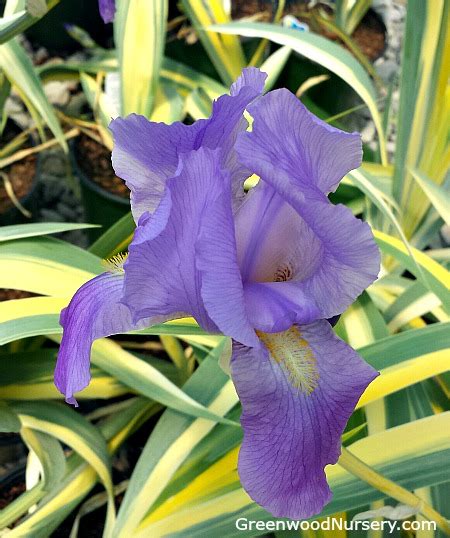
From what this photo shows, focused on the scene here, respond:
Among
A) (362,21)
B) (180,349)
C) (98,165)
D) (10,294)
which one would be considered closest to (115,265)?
(180,349)

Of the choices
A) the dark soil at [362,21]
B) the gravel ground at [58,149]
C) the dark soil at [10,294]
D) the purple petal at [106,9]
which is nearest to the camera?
the purple petal at [106,9]

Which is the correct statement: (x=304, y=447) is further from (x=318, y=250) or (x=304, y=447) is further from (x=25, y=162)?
(x=25, y=162)

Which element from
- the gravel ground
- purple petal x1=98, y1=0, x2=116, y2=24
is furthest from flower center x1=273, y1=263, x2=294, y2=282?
the gravel ground

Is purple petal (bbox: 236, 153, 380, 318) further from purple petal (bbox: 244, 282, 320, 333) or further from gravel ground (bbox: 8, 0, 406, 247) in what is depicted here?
gravel ground (bbox: 8, 0, 406, 247)

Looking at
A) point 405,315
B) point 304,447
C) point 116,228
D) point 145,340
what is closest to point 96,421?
point 145,340

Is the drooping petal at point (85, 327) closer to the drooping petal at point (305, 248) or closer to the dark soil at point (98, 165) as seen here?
the drooping petal at point (305, 248)

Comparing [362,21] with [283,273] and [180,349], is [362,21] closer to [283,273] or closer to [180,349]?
[180,349]

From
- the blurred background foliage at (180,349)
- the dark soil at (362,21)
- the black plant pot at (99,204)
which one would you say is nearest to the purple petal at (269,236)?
the blurred background foliage at (180,349)
